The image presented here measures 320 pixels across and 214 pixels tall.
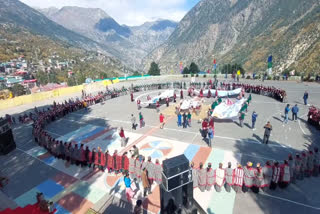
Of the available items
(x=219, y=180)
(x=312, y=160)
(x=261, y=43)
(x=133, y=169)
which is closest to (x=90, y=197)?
(x=133, y=169)

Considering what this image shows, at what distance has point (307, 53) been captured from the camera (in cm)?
9475

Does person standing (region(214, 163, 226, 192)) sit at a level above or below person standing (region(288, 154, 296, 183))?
below

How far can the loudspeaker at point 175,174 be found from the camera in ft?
9.59

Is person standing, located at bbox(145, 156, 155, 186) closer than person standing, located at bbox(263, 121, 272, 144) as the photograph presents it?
Yes

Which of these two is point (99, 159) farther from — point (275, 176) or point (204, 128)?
point (275, 176)

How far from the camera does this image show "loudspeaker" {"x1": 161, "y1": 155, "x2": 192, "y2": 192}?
2924mm

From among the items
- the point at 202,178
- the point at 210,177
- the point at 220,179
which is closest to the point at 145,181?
the point at 202,178

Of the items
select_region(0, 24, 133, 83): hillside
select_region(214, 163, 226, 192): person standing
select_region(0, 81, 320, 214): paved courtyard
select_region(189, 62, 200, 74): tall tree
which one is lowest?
select_region(0, 81, 320, 214): paved courtyard

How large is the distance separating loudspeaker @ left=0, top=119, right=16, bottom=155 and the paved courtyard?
0.64 metres

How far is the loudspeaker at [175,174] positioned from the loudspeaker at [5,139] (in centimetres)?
1745

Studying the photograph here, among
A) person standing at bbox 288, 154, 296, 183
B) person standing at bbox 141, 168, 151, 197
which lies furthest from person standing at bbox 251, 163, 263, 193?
Result: person standing at bbox 141, 168, 151, 197

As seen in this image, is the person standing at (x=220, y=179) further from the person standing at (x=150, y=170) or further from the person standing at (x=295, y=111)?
the person standing at (x=295, y=111)

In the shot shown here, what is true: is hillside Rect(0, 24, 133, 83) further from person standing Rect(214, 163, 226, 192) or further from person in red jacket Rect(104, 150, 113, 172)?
person standing Rect(214, 163, 226, 192)

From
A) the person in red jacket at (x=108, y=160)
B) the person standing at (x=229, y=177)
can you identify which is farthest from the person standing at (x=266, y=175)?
the person in red jacket at (x=108, y=160)
